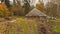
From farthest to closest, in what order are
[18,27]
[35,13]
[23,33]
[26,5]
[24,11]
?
[26,5]
[24,11]
[35,13]
[18,27]
[23,33]

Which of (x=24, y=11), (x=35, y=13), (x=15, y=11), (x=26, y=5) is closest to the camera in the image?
(x=35, y=13)

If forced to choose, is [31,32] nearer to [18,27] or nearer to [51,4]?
[18,27]

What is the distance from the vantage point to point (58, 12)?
26469mm

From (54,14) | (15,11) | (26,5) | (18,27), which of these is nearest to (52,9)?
(54,14)

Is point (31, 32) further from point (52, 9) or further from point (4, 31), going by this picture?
point (52, 9)

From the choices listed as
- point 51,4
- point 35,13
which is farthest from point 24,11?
point 51,4

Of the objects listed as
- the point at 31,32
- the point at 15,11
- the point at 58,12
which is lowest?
the point at 58,12

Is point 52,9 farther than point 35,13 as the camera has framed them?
Yes

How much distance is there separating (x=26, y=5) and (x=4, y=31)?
17750mm

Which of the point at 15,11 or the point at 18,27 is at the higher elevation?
the point at 18,27

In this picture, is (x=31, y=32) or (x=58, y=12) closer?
(x=31, y=32)

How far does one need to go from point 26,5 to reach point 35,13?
6.80m

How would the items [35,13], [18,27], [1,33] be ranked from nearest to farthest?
1. [1,33]
2. [18,27]
3. [35,13]

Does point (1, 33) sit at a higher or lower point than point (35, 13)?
higher
